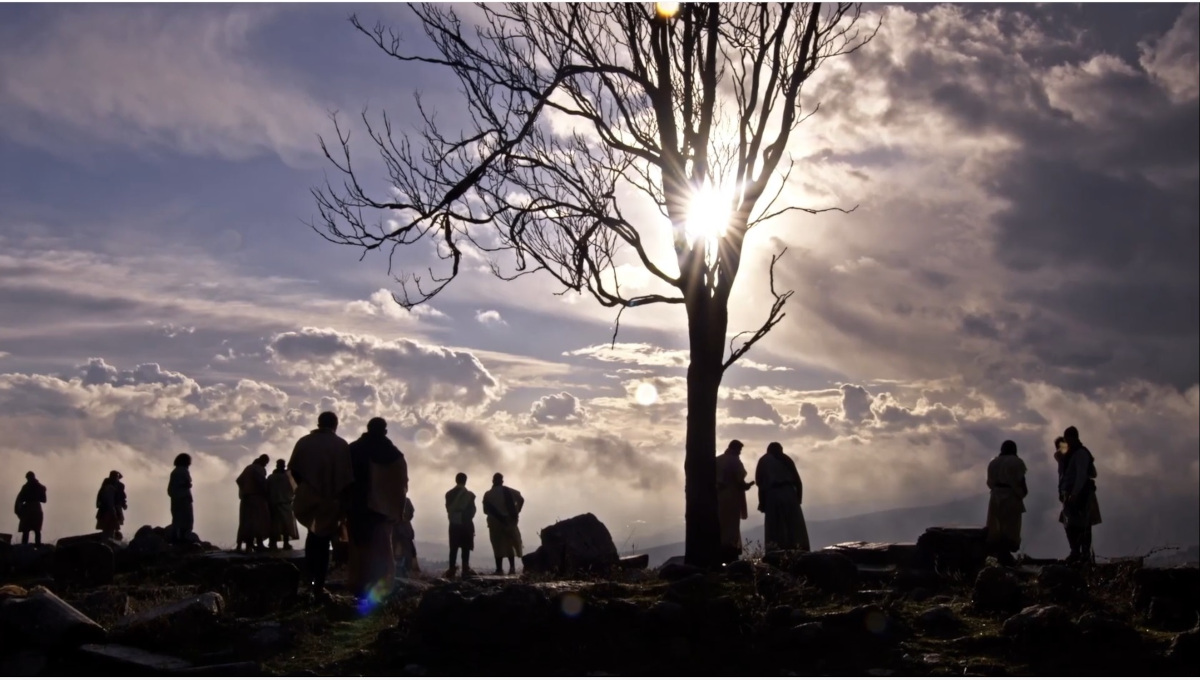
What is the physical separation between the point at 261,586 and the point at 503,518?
27.6 ft

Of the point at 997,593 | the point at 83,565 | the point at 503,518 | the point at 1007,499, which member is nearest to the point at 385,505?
the point at 83,565

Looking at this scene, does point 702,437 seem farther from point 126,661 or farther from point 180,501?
point 180,501

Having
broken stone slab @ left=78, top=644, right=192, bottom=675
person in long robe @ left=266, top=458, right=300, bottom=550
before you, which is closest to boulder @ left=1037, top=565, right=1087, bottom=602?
broken stone slab @ left=78, top=644, right=192, bottom=675

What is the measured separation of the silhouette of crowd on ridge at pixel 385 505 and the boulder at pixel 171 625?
2781mm

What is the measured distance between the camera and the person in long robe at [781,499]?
19.0 metres

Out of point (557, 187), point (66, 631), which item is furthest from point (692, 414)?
point (66, 631)

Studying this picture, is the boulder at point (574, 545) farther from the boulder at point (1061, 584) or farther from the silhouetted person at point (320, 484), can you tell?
the boulder at point (1061, 584)

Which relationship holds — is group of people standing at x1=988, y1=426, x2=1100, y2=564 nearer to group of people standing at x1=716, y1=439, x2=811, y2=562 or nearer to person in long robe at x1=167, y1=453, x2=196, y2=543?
group of people standing at x1=716, y1=439, x2=811, y2=562

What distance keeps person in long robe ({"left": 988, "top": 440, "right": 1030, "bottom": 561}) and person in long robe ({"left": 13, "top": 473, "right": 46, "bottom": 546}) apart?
23.3m

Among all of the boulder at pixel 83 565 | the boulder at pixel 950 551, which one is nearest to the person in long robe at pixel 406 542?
the boulder at pixel 83 565

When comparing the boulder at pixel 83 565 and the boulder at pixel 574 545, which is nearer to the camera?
the boulder at pixel 83 565

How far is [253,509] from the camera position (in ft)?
75.8

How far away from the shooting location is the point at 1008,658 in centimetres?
955

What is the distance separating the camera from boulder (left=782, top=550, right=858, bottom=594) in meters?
12.4
